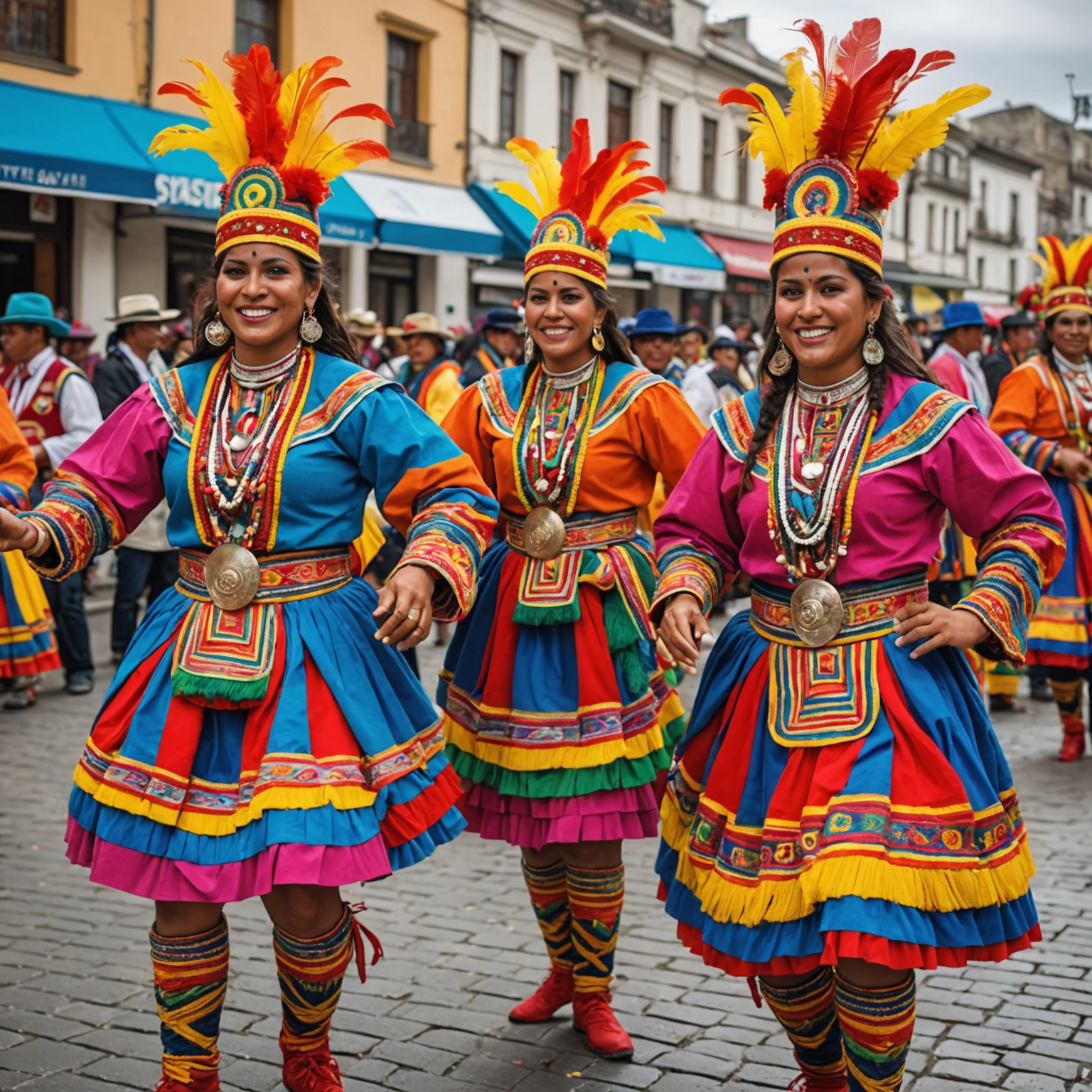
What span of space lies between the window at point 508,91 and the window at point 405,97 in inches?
88.0

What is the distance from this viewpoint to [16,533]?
335 centimetres

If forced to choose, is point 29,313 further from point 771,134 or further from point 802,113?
point 802,113

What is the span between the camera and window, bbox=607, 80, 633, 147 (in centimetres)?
2827

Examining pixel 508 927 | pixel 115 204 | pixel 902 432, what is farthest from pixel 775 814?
pixel 115 204

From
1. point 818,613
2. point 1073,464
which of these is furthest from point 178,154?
point 818,613

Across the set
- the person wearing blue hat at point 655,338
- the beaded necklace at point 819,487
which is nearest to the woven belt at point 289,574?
the beaded necklace at point 819,487

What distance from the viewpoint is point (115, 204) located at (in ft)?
57.1

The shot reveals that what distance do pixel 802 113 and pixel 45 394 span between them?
6318 mm

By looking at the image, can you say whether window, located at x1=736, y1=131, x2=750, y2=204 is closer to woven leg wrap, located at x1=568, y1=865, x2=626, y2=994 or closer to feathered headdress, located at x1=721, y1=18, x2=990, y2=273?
woven leg wrap, located at x1=568, y1=865, x2=626, y2=994

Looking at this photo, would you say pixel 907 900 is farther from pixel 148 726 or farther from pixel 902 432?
pixel 148 726

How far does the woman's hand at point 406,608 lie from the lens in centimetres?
321

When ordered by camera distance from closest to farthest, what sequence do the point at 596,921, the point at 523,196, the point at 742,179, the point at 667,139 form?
the point at 596,921 → the point at 523,196 → the point at 667,139 → the point at 742,179

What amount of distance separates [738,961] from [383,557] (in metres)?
7.25

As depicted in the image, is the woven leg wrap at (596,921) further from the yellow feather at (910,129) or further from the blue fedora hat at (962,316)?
the blue fedora hat at (962,316)
